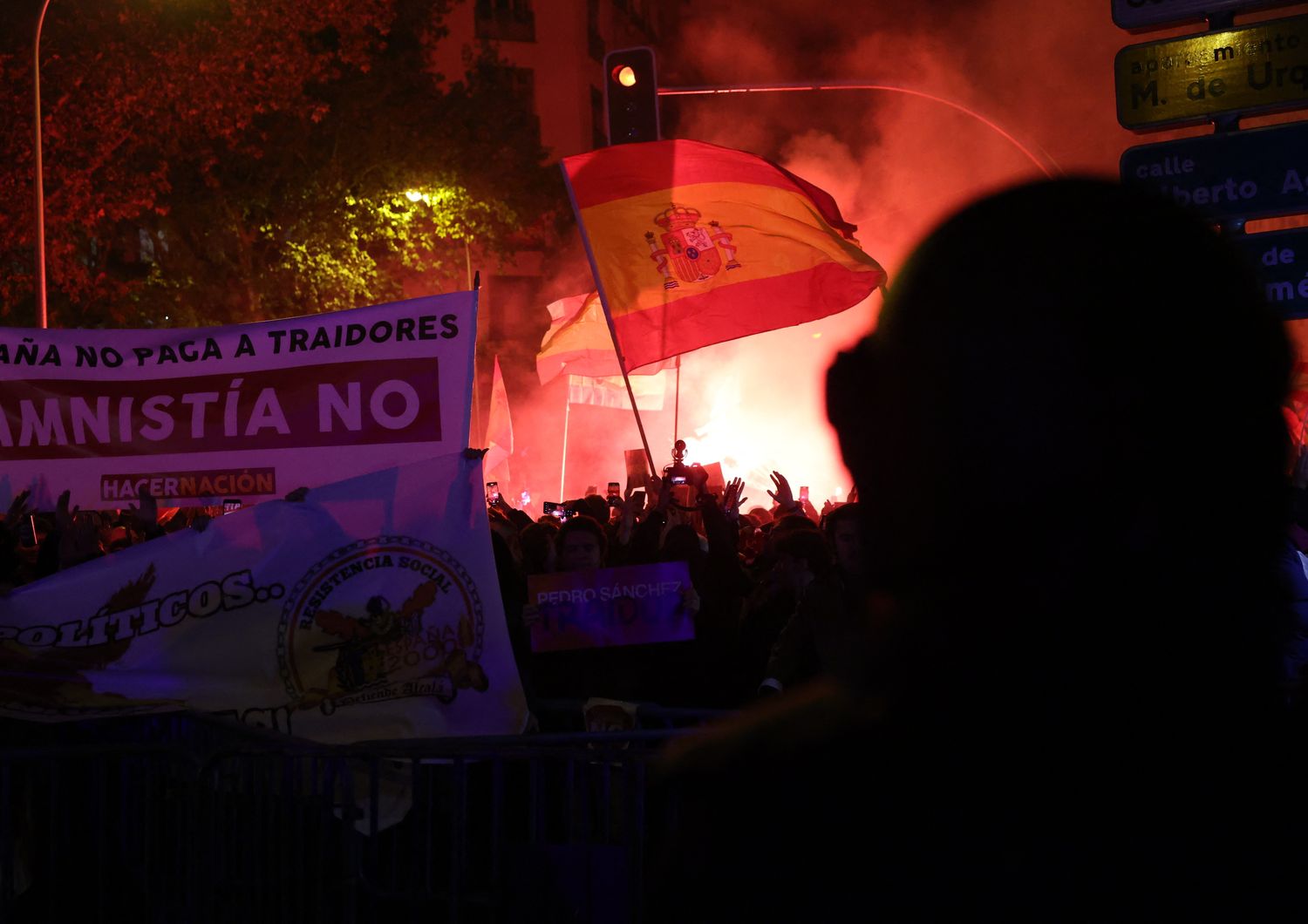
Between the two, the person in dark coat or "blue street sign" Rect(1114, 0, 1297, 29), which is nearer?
the person in dark coat

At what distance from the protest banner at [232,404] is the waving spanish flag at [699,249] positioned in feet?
7.58

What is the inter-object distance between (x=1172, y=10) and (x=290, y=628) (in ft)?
14.4

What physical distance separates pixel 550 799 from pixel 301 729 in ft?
3.30

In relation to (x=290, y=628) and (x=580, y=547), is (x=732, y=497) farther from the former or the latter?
(x=290, y=628)

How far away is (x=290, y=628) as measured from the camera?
5.15 m

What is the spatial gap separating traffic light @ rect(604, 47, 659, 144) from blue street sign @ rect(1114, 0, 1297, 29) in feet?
16.9

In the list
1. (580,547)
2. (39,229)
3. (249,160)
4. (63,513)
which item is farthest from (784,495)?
(249,160)

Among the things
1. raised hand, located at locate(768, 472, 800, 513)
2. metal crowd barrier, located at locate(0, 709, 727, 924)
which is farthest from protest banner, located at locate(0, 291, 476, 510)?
raised hand, located at locate(768, 472, 800, 513)

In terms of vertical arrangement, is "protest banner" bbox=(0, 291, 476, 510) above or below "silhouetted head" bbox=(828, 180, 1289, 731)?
above

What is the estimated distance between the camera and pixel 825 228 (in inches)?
379

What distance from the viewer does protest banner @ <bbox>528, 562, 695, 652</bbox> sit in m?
5.88

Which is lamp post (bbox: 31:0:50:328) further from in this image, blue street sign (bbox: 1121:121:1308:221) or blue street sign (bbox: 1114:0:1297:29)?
blue street sign (bbox: 1121:121:1308:221)

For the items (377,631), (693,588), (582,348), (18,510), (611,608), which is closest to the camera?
(377,631)

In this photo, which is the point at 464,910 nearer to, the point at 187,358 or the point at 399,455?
the point at 399,455
